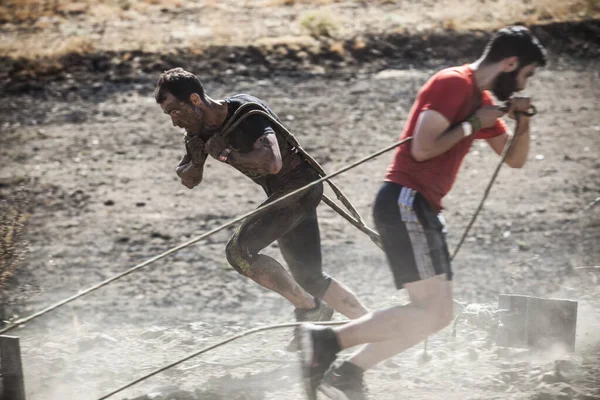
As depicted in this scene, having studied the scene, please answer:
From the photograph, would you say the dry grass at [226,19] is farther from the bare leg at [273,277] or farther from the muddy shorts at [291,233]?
the bare leg at [273,277]

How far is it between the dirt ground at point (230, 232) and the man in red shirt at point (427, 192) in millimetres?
738

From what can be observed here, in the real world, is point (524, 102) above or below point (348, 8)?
below

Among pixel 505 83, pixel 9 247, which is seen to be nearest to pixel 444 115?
pixel 505 83

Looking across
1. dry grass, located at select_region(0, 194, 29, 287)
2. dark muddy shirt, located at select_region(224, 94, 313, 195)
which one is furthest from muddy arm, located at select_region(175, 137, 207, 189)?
dry grass, located at select_region(0, 194, 29, 287)

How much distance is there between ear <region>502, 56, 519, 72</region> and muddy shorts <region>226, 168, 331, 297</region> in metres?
1.30

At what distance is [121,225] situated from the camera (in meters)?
7.34

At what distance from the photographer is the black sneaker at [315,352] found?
3.71 metres

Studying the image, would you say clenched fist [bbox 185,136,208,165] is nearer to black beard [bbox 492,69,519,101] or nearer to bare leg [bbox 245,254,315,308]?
bare leg [bbox 245,254,315,308]

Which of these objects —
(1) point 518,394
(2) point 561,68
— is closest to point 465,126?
(1) point 518,394

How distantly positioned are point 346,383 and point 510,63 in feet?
5.66

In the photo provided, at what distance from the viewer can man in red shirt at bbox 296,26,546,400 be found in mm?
3479

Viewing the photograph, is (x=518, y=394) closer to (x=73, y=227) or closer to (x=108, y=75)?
(x=73, y=227)

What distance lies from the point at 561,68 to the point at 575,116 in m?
1.82

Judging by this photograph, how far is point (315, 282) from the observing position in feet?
15.1
